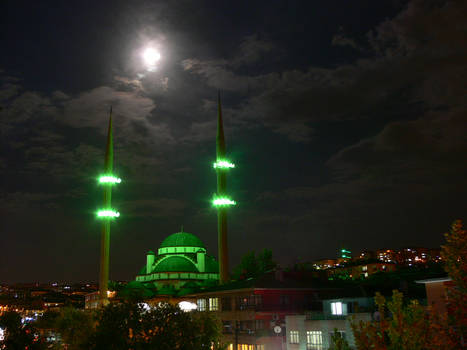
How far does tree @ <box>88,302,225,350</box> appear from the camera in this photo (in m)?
20.2

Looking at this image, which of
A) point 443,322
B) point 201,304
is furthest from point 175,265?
point 443,322

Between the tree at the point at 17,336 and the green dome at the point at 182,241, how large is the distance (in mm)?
67834

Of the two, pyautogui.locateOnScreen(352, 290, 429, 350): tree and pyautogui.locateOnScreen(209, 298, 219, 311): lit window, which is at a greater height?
pyautogui.locateOnScreen(209, 298, 219, 311): lit window

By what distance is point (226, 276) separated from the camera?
70.9 m

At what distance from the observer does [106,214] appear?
83500 mm

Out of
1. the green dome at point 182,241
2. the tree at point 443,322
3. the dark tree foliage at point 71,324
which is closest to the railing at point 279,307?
the dark tree foliage at point 71,324

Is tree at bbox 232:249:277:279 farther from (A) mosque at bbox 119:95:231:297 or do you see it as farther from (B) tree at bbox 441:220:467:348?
(B) tree at bbox 441:220:467:348

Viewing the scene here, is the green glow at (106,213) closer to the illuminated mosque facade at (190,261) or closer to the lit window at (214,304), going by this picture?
the illuminated mosque facade at (190,261)

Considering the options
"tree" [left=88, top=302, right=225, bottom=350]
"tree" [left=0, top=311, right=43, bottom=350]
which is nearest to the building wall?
"tree" [left=88, top=302, right=225, bottom=350]

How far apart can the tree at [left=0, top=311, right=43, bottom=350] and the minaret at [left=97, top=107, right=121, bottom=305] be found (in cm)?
4285

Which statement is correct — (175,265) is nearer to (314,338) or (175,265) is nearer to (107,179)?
(107,179)

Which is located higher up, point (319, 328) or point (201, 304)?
point (201, 304)

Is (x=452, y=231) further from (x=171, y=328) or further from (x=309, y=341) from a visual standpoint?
(x=309, y=341)

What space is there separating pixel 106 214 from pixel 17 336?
172 feet
